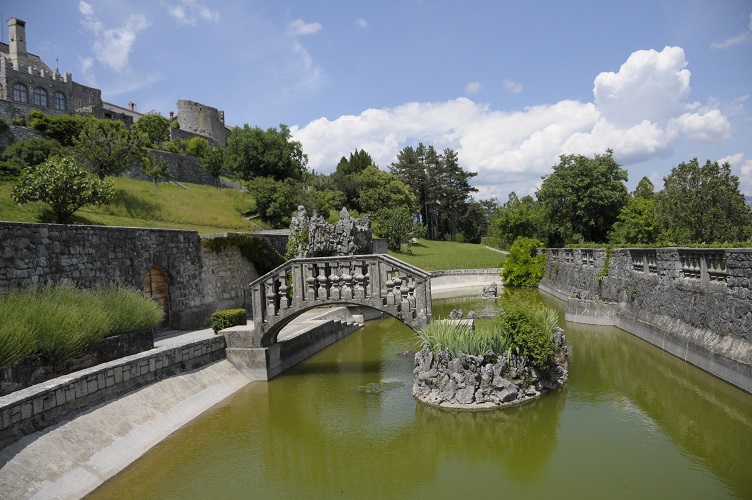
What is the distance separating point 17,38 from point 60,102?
15009mm

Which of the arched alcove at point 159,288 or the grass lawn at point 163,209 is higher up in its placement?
the grass lawn at point 163,209

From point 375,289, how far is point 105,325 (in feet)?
19.4

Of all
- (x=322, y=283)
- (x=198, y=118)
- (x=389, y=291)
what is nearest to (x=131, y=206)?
(x=322, y=283)

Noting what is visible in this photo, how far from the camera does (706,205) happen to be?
28516mm

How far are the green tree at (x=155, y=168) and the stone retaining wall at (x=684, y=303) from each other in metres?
30.7

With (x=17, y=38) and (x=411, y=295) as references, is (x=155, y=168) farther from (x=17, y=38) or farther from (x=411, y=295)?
(x=17, y=38)

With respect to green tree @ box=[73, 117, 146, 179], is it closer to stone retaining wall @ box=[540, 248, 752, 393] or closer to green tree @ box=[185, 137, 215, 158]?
green tree @ box=[185, 137, 215, 158]

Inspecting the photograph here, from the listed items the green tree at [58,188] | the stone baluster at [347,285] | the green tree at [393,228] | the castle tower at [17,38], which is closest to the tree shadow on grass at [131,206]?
the green tree at [58,188]

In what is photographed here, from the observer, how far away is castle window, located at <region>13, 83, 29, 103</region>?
1768 inches

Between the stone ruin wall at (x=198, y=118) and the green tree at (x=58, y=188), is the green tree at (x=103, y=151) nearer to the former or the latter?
the green tree at (x=58, y=188)

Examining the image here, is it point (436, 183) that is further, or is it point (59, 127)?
point (436, 183)

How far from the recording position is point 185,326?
1670 cm

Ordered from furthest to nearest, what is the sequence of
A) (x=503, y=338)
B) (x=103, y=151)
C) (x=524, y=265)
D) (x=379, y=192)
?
(x=379, y=192)
(x=524, y=265)
(x=103, y=151)
(x=503, y=338)

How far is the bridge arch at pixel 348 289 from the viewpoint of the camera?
12.0 metres
